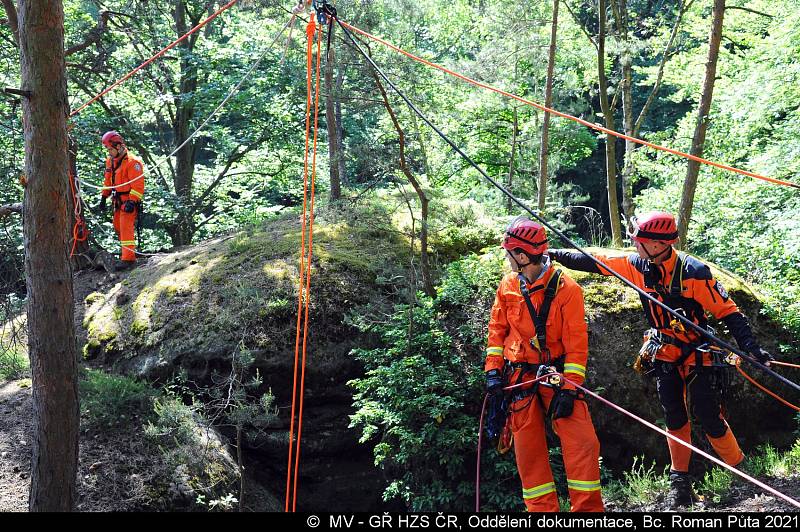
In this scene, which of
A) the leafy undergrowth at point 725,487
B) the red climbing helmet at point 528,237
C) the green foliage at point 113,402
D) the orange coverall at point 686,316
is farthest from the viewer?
the green foliage at point 113,402

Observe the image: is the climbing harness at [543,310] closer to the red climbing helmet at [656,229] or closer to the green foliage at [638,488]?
the red climbing helmet at [656,229]

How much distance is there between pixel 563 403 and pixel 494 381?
0.59 metres

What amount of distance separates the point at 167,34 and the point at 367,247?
9.19m

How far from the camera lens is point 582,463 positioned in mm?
4805

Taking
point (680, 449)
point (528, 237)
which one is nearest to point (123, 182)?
point (528, 237)

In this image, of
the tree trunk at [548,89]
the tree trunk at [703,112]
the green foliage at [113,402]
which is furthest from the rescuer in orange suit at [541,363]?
the tree trunk at [548,89]

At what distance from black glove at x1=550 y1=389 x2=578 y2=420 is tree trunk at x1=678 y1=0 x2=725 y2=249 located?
4811 mm

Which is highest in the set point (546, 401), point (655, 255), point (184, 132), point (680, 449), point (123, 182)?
point (184, 132)

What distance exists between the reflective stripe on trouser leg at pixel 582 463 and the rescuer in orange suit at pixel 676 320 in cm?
118

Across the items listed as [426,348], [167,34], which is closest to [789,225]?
[426,348]

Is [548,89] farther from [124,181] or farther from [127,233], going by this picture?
[127,233]

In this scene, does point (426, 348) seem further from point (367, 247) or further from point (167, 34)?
point (167, 34)

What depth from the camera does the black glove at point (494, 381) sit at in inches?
205

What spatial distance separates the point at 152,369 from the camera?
26.5 ft
